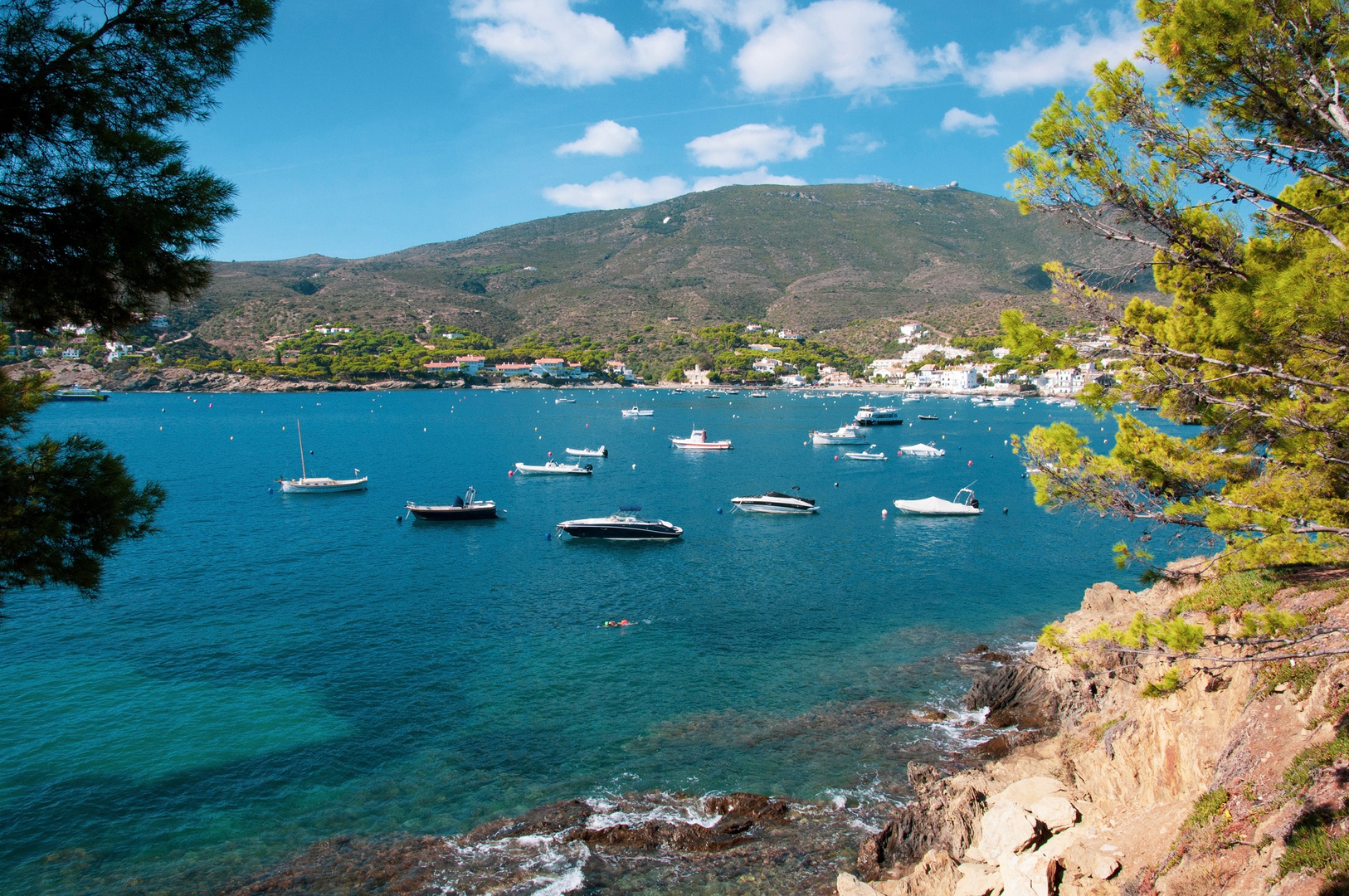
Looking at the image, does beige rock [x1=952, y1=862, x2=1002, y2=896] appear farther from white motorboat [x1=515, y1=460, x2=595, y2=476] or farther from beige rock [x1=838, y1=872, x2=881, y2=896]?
white motorboat [x1=515, y1=460, x2=595, y2=476]

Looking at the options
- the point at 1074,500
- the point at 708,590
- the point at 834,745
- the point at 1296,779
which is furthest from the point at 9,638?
the point at 1296,779

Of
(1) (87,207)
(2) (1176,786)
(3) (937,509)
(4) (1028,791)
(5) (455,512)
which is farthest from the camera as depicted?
(3) (937,509)

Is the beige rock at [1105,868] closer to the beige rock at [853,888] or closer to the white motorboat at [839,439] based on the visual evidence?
the beige rock at [853,888]

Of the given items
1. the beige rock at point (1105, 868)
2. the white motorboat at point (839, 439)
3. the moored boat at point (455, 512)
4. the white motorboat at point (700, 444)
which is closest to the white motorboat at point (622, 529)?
the moored boat at point (455, 512)

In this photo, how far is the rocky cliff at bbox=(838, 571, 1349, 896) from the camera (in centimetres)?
710

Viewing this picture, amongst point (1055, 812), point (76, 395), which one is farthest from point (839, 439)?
point (76, 395)

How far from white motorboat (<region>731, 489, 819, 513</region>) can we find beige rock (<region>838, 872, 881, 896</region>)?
119 feet

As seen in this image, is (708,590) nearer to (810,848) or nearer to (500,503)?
(810,848)

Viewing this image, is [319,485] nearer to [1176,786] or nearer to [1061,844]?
[1061,844]

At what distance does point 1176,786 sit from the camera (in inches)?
403

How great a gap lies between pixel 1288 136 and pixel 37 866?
22.5 m

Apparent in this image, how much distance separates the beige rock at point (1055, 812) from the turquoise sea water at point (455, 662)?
500cm

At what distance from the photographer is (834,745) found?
704 inches

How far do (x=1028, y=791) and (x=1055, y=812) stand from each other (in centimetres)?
115
